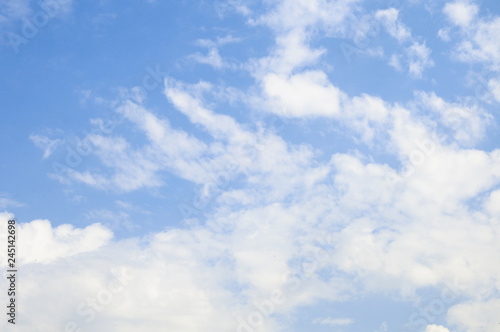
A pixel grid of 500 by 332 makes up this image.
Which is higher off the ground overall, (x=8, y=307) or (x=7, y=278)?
(x=7, y=278)

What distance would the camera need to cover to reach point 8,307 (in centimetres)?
6681

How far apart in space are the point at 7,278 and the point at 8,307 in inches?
246

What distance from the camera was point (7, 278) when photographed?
68.3m
